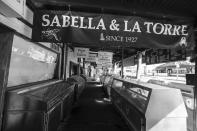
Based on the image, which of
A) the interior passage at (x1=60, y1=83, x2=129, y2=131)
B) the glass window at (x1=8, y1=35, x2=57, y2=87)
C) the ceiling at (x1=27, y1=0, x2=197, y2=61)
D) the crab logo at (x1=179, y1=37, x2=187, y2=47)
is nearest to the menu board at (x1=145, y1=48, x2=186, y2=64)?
the crab logo at (x1=179, y1=37, x2=187, y2=47)

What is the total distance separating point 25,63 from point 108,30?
2.03 m

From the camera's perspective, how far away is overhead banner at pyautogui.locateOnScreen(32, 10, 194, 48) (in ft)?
10.3

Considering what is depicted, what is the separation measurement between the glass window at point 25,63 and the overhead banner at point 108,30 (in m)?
0.40

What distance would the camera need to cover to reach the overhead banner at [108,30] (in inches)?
124

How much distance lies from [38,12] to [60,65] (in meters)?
3.90

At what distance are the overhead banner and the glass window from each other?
40 centimetres

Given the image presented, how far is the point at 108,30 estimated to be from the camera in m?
3.31

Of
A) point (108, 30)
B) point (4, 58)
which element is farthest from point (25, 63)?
point (108, 30)

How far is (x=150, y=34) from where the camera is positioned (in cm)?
339

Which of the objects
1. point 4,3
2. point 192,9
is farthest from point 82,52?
point 4,3

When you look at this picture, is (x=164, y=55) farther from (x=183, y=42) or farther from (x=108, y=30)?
(x=108, y=30)

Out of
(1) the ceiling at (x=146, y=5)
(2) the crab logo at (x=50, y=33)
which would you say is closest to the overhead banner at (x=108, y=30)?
(2) the crab logo at (x=50, y=33)

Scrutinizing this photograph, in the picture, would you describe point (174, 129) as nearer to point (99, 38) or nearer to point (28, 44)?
point (99, 38)

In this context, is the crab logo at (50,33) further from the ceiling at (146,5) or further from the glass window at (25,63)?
the ceiling at (146,5)
